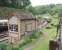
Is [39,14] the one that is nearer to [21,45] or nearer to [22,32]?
[22,32]

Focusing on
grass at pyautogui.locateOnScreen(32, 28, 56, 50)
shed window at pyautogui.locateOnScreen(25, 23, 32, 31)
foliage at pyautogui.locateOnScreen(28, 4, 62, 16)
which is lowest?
grass at pyautogui.locateOnScreen(32, 28, 56, 50)

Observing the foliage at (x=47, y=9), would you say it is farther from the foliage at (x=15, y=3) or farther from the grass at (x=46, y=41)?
the grass at (x=46, y=41)

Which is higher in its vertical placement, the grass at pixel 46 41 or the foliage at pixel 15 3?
the foliage at pixel 15 3

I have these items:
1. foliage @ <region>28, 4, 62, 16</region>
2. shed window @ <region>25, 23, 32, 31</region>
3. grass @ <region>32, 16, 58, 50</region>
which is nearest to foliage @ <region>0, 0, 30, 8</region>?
foliage @ <region>28, 4, 62, 16</region>

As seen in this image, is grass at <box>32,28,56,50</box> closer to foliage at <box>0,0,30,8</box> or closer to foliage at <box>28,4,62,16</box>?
foliage at <box>28,4,62,16</box>

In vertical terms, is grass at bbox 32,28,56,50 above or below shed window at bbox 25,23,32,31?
below

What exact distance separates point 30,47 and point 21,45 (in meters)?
0.10

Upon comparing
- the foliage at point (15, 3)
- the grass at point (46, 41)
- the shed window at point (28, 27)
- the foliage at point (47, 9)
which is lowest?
the grass at point (46, 41)

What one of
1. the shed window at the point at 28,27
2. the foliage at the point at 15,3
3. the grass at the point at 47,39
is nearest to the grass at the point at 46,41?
the grass at the point at 47,39

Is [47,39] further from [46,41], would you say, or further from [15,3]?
[15,3]

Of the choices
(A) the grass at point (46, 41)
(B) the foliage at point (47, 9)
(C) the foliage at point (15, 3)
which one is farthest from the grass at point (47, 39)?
(C) the foliage at point (15, 3)

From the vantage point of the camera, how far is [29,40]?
165 cm

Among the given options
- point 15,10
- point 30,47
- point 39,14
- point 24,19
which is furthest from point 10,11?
point 30,47

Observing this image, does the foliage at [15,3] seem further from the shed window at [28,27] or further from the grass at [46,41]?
the grass at [46,41]
